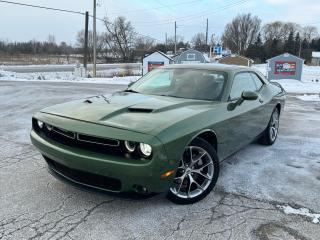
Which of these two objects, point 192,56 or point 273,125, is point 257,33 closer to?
point 192,56

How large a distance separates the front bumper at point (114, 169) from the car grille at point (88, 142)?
0.16 feet

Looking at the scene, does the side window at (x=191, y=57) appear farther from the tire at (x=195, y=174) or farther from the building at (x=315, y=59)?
the building at (x=315, y=59)

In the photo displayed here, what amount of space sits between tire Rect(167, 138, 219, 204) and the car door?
0.48 metres

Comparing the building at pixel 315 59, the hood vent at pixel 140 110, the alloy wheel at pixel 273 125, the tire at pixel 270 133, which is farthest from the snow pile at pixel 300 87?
the building at pixel 315 59

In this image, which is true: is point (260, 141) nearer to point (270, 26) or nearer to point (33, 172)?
point (33, 172)

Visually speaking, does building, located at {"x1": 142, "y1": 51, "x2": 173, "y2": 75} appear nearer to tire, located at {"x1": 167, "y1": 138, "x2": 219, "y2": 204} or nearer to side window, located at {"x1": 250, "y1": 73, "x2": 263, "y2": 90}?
side window, located at {"x1": 250, "y1": 73, "x2": 263, "y2": 90}

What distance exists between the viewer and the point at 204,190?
354cm

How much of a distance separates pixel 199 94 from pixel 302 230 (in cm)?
197

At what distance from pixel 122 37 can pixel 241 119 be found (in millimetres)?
57959

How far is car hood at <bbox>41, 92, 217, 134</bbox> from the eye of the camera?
311 cm

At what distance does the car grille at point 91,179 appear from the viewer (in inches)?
119

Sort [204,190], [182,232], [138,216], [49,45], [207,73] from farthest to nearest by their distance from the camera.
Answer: [49,45] → [207,73] → [204,190] → [138,216] → [182,232]

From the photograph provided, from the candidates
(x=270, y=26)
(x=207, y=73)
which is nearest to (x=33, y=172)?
(x=207, y=73)

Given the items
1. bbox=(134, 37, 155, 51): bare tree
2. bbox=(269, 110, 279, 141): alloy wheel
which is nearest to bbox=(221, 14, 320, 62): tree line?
bbox=(134, 37, 155, 51): bare tree
